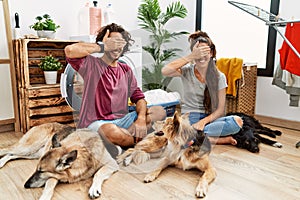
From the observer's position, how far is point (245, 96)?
7.61ft

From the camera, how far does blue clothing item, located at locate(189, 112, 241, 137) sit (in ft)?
4.74

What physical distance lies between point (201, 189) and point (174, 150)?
27 centimetres

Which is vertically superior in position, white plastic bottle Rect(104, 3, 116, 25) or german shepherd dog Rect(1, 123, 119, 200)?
white plastic bottle Rect(104, 3, 116, 25)

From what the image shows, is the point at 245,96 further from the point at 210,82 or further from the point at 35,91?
the point at 35,91

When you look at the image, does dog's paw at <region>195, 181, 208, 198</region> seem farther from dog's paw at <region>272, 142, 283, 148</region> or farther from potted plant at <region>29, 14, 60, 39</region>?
potted plant at <region>29, 14, 60, 39</region>

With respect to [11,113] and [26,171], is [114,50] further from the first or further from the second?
[11,113]

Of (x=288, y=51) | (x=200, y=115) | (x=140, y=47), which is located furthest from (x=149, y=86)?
(x=288, y=51)

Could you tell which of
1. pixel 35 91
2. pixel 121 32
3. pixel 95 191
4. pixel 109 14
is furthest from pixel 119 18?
pixel 95 191

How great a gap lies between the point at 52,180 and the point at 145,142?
0.47 metres

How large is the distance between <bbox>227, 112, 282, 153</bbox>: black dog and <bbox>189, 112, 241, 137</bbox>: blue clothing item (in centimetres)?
7

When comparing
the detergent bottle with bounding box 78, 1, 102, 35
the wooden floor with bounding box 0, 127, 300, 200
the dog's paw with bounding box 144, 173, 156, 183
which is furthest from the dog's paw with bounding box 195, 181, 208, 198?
the detergent bottle with bounding box 78, 1, 102, 35

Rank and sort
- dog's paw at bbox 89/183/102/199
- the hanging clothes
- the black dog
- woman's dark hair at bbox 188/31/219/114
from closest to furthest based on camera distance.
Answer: dog's paw at bbox 89/183/102/199
woman's dark hair at bbox 188/31/219/114
the black dog
the hanging clothes

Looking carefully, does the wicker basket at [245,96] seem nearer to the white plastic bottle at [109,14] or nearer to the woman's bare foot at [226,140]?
the woman's bare foot at [226,140]

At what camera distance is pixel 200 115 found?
1.47 meters
